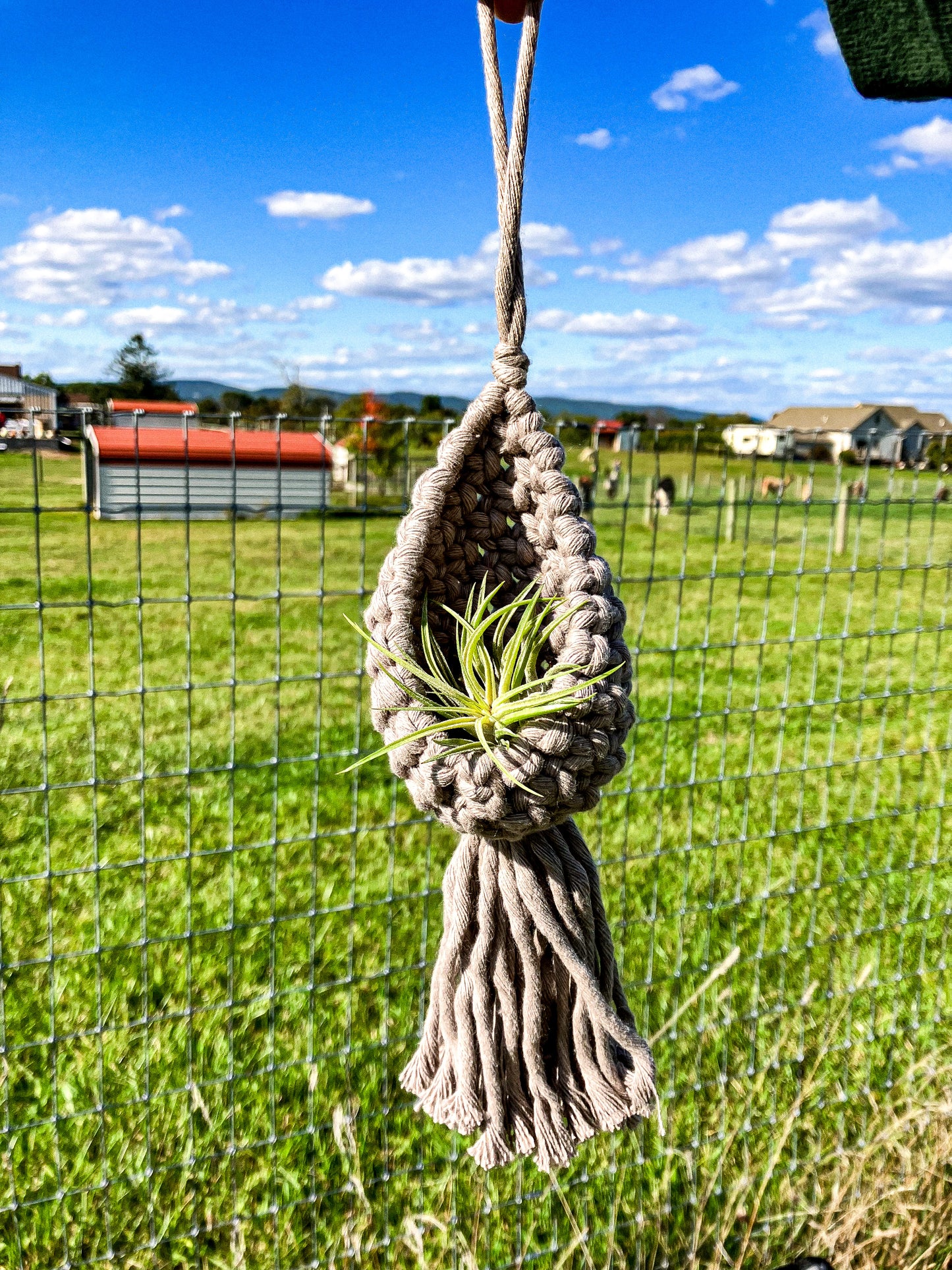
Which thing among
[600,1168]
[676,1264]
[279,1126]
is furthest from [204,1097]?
[676,1264]

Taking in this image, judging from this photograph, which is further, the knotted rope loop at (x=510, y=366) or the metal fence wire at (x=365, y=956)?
the metal fence wire at (x=365, y=956)

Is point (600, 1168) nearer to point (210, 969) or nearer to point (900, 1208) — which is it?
point (900, 1208)

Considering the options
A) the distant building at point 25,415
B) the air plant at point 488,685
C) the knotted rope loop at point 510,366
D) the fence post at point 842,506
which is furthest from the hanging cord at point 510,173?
the fence post at point 842,506

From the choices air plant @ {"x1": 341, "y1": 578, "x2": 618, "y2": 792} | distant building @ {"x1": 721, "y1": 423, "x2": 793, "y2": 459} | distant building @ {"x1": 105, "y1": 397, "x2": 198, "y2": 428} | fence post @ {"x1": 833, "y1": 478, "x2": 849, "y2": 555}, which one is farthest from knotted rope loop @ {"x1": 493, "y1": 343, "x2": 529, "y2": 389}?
fence post @ {"x1": 833, "y1": 478, "x2": 849, "y2": 555}

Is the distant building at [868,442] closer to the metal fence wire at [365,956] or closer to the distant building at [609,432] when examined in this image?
the metal fence wire at [365,956]

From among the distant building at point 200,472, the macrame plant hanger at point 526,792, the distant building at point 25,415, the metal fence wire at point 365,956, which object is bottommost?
the metal fence wire at point 365,956

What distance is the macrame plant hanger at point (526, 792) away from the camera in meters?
1.11

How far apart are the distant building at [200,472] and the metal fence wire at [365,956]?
0.09 feet

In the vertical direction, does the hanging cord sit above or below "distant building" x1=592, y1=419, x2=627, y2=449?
above

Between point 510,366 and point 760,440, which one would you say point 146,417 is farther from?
Answer: point 760,440

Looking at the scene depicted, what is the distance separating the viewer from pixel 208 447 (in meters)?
1.70

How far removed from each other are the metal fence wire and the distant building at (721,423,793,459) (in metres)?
0.05

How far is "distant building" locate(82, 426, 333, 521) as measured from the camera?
5.24ft

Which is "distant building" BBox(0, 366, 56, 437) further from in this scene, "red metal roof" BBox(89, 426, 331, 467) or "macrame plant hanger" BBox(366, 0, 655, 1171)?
"macrame plant hanger" BBox(366, 0, 655, 1171)
